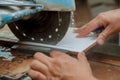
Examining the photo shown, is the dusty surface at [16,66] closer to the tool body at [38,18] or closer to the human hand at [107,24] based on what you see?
the tool body at [38,18]

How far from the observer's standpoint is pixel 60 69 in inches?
28.9

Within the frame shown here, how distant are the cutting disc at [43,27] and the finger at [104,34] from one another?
0.13 meters

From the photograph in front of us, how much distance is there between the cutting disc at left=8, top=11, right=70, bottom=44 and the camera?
3.33 ft

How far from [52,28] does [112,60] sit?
25 cm

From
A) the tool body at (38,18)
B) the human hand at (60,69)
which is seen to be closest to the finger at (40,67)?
the human hand at (60,69)

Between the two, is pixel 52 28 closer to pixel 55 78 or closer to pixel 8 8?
pixel 8 8

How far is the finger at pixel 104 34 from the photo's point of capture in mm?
977

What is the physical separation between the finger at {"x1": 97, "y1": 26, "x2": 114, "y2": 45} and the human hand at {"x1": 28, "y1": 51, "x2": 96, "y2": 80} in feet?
0.73

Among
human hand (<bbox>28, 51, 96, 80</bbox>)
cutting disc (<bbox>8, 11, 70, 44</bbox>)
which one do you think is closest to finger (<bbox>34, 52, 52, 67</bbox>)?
human hand (<bbox>28, 51, 96, 80</bbox>)

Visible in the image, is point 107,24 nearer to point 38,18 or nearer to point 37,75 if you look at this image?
point 38,18

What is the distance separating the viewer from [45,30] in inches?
41.6

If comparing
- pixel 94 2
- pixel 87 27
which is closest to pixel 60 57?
pixel 87 27

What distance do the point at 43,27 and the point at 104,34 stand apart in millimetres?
239

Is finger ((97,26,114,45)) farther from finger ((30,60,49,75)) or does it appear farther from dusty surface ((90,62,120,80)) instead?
finger ((30,60,49,75))
